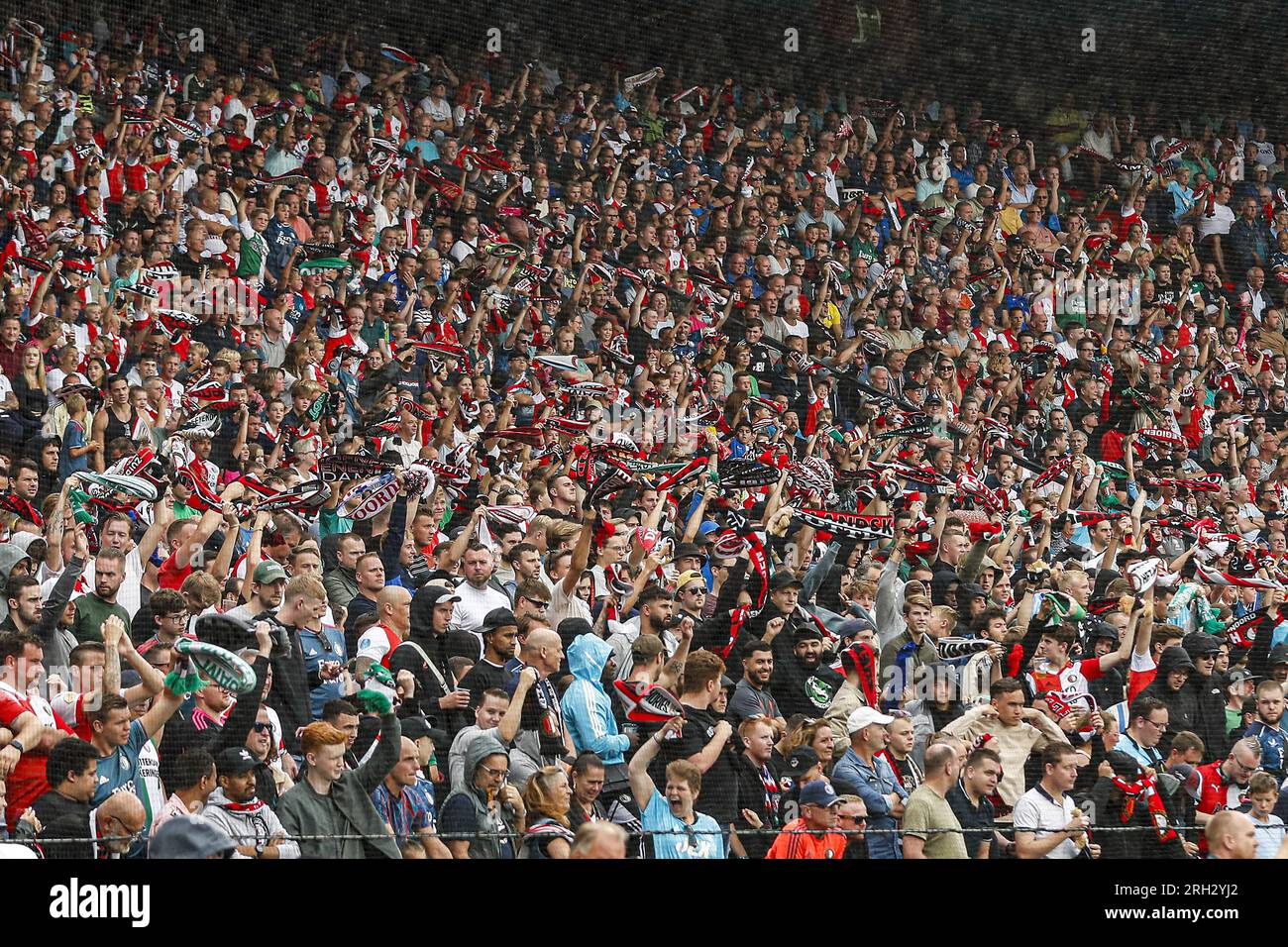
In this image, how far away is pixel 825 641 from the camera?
572 centimetres

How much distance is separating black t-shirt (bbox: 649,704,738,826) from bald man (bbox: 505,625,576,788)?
27cm

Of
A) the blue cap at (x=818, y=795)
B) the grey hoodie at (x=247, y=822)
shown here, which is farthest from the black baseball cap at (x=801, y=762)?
the grey hoodie at (x=247, y=822)

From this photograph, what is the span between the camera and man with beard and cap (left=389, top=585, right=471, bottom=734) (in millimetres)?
4953

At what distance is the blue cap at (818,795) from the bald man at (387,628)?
1271 millimetres

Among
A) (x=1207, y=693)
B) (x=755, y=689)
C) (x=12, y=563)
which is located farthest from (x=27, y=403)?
(x=1207, y=693)

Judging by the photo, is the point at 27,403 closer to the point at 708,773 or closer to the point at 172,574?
the point at 172,574

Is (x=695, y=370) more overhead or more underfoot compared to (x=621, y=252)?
more underfoot

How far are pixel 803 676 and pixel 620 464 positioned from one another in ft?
4.80

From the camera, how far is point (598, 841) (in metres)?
4.42

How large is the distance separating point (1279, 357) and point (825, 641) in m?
4.52

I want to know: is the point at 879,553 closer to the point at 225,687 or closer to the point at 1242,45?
the point at 225,687

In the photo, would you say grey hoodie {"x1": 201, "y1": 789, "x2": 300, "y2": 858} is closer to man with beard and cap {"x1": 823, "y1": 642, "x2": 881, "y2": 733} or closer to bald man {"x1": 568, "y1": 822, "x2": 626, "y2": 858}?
bald man {"x1": 568, "y1": 822, "x2": 626, "y2": 858}

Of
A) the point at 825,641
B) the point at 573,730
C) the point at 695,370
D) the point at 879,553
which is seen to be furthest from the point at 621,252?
the point at 573,730
